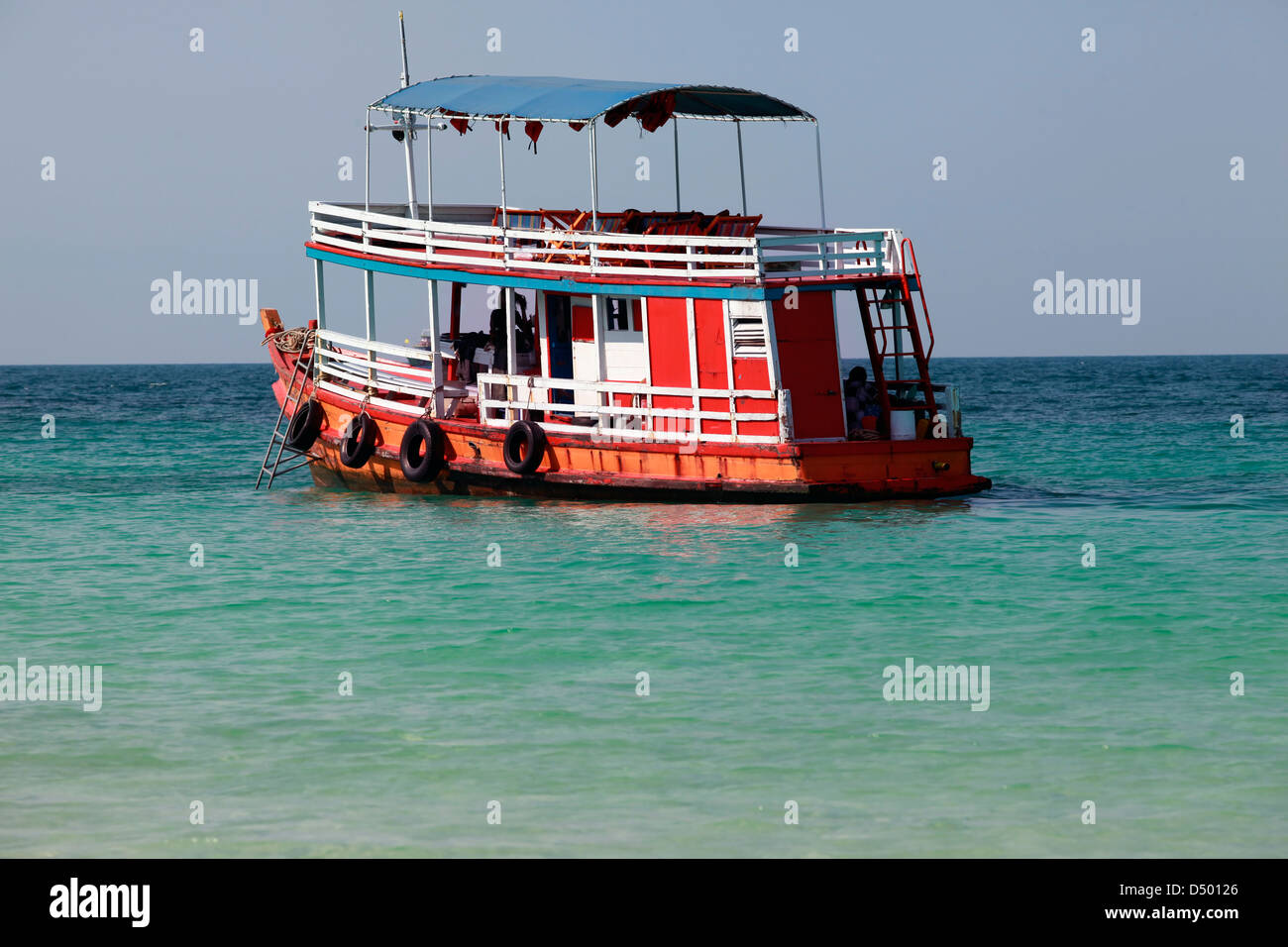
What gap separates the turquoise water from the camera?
333 inches

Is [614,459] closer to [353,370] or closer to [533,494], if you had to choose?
[533,494]

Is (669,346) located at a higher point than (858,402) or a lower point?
higher

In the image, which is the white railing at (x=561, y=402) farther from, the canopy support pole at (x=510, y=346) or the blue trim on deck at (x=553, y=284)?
the blue trim on deck at (x=553, y=284)

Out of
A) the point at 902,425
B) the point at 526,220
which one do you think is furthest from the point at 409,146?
the point at 902,425

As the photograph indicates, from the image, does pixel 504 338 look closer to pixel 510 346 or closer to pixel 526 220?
pixel 510 346

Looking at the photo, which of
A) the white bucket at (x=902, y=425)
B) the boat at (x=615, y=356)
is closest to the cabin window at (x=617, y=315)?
the boat at (x=615, y=356)

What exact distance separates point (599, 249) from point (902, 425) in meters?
5.18

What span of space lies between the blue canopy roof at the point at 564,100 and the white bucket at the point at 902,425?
5656mm

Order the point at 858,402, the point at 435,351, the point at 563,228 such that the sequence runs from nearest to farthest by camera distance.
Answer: the point at 858,402 → the point at 563,228 → the point at 435,351

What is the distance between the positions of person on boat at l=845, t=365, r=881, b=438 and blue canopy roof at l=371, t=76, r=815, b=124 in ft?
15.8

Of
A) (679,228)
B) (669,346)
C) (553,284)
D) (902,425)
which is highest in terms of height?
(679,228)

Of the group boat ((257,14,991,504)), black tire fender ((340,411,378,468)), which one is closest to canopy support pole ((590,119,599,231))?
boat ((257,14,991,504))

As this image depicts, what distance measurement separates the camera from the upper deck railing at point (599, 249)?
20.0 m

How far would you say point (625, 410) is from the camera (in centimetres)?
2053
